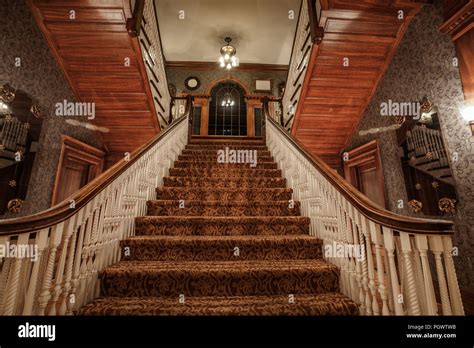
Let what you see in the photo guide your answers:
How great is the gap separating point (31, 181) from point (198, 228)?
2553mm

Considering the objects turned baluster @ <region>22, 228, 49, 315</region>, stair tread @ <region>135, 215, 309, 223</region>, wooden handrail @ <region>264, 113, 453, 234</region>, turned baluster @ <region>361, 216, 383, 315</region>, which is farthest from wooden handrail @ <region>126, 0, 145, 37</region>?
turned baluster @ <region>361, 216, 383, 315</region>

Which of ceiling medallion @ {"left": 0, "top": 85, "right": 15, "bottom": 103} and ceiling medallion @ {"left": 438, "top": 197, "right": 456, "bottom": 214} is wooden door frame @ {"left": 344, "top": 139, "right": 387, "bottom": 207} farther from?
ceiling medallion @ {"left": 0, "top": 85, "right": 15, "bottom": 103}

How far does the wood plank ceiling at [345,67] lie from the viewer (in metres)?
3.19

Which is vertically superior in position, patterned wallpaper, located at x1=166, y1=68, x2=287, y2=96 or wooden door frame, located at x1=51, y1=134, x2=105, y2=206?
patterned wallpaper, located at x1=166, y1=68, x2=287, y2=96

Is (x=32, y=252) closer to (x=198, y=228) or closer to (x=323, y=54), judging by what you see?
(x=198, y=228)

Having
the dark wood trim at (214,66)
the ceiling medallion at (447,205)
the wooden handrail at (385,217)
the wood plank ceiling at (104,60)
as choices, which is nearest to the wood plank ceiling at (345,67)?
the ceiling medallion at (447,205)

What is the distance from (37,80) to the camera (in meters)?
3.18

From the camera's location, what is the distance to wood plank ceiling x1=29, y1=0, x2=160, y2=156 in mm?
3064

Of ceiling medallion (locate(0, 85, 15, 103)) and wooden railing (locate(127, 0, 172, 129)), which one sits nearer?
ceiling medallion (locate(0, 85, 15, 103))

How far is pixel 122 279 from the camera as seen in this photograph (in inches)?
64.3

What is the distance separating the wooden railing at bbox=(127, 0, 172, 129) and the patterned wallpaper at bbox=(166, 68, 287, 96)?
1.99 meters

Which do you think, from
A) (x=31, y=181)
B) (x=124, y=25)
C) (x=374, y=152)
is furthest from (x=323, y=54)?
(x=31, y=181)

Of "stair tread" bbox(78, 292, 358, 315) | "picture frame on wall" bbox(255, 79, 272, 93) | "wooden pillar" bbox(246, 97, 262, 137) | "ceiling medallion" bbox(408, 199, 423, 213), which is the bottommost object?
"stair tread" bbox(78, 292, 358, 315)

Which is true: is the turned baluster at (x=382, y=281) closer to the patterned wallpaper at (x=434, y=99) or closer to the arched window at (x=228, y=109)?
the patterned wallpaper at (x=434, y=99)
